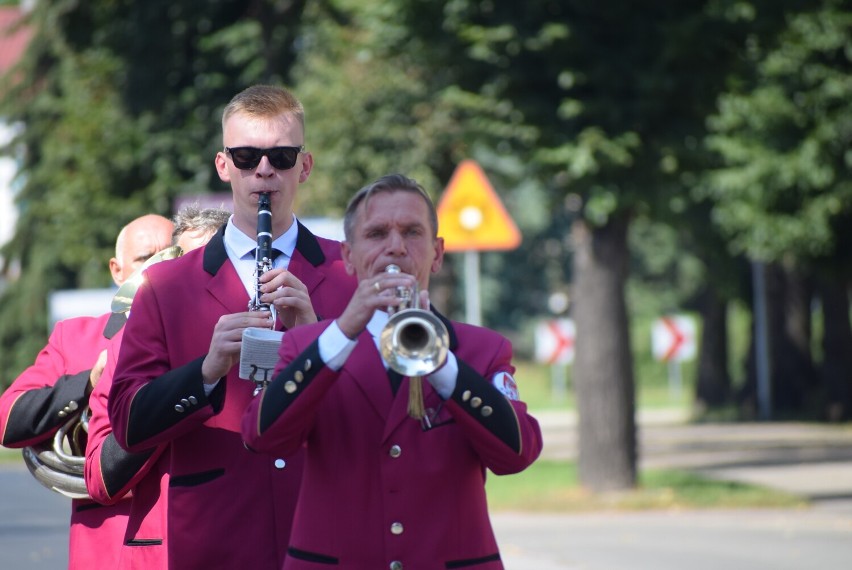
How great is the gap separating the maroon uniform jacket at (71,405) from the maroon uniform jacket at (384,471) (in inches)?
55.8

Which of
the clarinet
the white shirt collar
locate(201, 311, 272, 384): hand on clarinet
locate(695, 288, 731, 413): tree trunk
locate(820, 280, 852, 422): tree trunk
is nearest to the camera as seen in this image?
locate(201, 311, 272, 384): hand on clarinet

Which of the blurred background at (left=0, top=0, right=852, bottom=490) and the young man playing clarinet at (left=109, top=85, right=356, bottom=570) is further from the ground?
the blurred background at (left=0, top=0, right=852, bottom=490)

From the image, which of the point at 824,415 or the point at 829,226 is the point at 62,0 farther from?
the point at 824,415

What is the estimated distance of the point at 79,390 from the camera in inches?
193

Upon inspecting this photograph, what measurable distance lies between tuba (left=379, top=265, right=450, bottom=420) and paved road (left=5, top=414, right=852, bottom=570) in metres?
8.24

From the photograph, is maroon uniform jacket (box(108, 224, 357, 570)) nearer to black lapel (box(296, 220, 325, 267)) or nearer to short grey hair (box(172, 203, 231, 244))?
black lapel (box(296, 220, 325, 267))

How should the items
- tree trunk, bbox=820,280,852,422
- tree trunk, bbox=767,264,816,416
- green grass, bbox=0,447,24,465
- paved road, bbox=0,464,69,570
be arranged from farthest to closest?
tree trunk, bbox=767,264,816,416
tree trunk, bbox=820,280,852,422
green grass, bbox=0,447,24,465
paved road, bbox=0,464,69,570

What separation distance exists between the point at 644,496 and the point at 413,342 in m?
12.9

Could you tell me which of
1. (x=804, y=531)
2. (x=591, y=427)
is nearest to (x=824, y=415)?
(x=591, y=427)

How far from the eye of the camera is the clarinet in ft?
12.4

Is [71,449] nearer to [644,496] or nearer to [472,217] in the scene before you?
[472,217]

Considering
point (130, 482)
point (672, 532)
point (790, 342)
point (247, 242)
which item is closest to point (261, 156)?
point (247, 242)

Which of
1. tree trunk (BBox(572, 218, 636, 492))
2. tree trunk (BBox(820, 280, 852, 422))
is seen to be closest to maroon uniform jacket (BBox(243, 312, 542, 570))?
tree trunk (BBox(572, 218, 636, 492))

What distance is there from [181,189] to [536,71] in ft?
32.5
